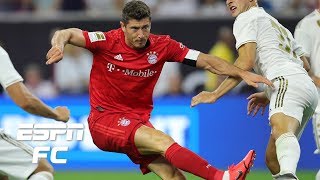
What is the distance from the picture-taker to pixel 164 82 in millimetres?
15508

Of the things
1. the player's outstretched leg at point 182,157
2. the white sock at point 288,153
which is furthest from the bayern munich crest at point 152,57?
the white sock at point 288,153

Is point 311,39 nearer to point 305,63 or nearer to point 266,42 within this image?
point 305,63

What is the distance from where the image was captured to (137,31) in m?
8.66

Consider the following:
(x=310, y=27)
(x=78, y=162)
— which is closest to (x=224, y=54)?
(x=78, y=162)

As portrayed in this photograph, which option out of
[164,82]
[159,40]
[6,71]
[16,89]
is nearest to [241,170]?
[159,40]

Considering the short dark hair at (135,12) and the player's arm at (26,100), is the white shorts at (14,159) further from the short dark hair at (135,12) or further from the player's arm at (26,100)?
the short dark hair at (135,12)

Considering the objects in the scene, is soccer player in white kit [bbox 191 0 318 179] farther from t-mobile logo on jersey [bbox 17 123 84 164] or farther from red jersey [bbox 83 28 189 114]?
t-mobile logo on jersey [bbox 17 123 84 164]

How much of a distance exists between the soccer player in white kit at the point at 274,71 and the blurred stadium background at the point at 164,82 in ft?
12.9

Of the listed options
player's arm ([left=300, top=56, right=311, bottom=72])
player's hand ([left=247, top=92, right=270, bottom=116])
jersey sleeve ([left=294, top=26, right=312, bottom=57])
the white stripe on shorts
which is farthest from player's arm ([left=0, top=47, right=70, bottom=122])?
jersey sleeve ([left=294, top=26, right=312, bottom=57])

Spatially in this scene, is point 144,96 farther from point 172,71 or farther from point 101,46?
point 172,71

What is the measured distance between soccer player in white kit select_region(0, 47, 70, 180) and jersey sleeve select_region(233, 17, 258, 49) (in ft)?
6.50

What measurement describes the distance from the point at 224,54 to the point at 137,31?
7160 mm

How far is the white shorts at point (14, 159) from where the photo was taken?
7375 millimetres

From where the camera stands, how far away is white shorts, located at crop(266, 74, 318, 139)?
27.8 ft
